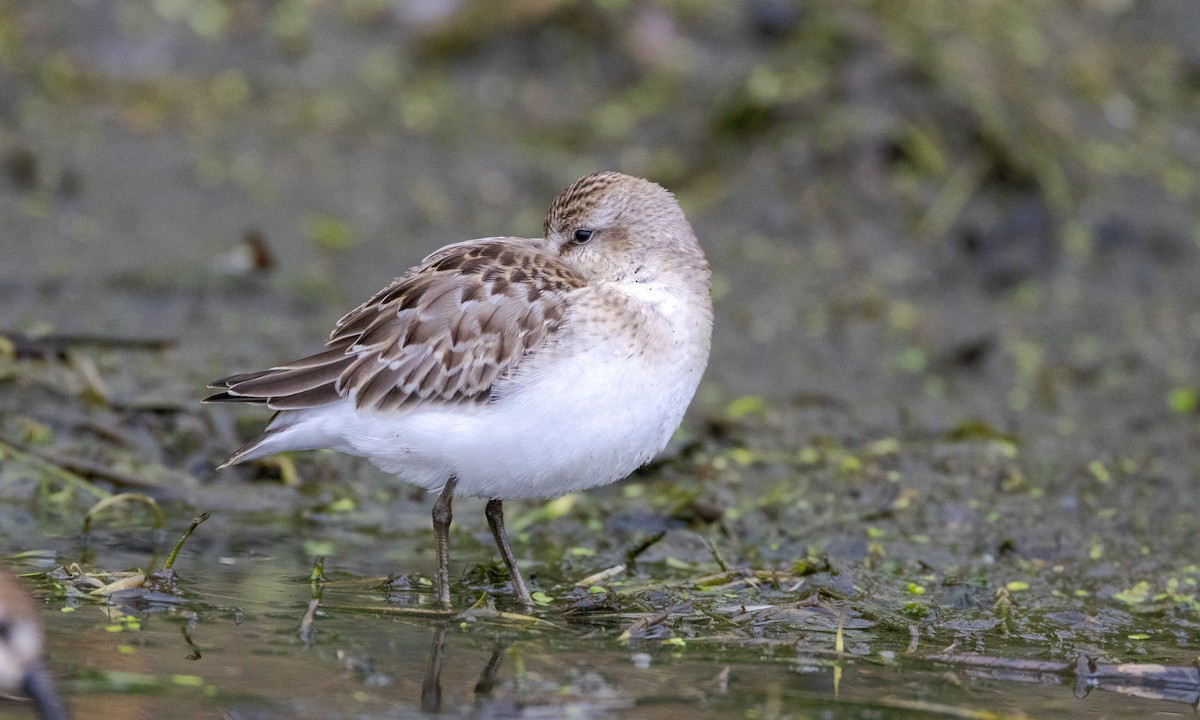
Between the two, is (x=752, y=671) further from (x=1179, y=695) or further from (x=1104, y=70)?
(x=1104, y=70)

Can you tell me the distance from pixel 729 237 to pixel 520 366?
5166 mm

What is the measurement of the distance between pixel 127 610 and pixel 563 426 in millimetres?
1690

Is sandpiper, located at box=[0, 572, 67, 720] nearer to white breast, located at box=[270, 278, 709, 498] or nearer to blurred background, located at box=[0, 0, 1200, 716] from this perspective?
white breast, located at box=[270, 278, 709, 498]

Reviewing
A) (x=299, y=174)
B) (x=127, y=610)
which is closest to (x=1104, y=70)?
(x=299, y=174)

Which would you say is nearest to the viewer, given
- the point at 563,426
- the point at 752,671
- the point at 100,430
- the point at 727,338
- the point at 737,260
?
the point at 752,671

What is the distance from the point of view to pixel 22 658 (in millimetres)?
4309

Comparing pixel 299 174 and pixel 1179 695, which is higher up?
pixel 299 174

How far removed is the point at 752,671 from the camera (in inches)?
203

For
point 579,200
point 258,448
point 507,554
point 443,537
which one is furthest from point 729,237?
point 258,448

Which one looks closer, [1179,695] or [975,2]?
[1179,695]

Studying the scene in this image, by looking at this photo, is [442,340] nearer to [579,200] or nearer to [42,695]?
[579,200]

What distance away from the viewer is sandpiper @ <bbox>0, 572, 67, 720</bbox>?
169 inches

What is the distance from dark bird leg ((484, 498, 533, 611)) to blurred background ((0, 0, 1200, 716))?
1.16 ft

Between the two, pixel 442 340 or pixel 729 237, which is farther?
pixel 729 237
